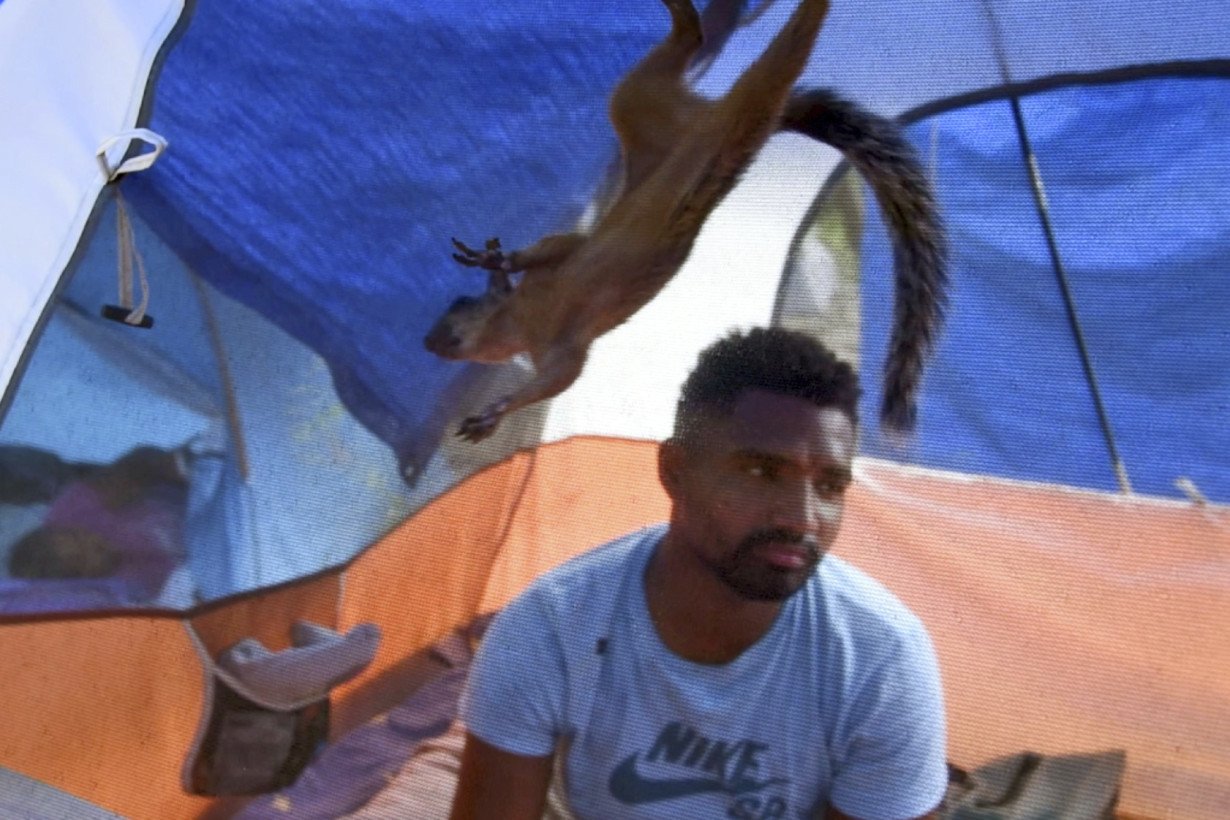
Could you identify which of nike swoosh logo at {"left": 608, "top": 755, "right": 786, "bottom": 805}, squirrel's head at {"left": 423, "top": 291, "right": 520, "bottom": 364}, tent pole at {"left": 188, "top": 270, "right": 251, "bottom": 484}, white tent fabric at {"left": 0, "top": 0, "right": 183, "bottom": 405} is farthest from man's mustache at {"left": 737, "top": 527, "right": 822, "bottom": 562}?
white tent fabric at {"left": 0, "top": 0, "right": 183, "bottom": 405}

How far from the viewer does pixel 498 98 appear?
1155mm

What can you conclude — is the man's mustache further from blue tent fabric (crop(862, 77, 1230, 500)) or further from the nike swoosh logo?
the nike swoosh logo

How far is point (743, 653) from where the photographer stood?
0.99m

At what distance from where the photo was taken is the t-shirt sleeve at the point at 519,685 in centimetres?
105

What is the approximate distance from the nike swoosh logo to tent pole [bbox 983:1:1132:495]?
0.41 metres

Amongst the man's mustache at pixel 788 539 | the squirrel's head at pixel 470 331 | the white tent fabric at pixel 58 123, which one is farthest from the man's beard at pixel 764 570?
the white tent fabric at pixel 58 123

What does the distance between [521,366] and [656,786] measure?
43 centimetres

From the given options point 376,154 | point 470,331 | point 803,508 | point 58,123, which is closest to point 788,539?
point 803,508

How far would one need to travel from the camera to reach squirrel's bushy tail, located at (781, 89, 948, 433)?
0.94m

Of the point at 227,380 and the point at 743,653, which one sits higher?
the point at 227,380

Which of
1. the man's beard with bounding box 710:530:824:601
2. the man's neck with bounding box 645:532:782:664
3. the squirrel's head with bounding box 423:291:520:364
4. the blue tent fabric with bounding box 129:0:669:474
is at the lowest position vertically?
Result: the man's neck with bounding box 645:532:782:664

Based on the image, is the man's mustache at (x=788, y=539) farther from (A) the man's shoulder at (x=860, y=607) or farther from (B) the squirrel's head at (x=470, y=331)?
(B) the squirrel's head at (x=470, y=331)

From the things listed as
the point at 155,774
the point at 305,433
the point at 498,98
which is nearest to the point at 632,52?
the point at 498,98

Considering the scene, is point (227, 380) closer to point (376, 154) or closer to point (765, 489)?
point (376, 154)
